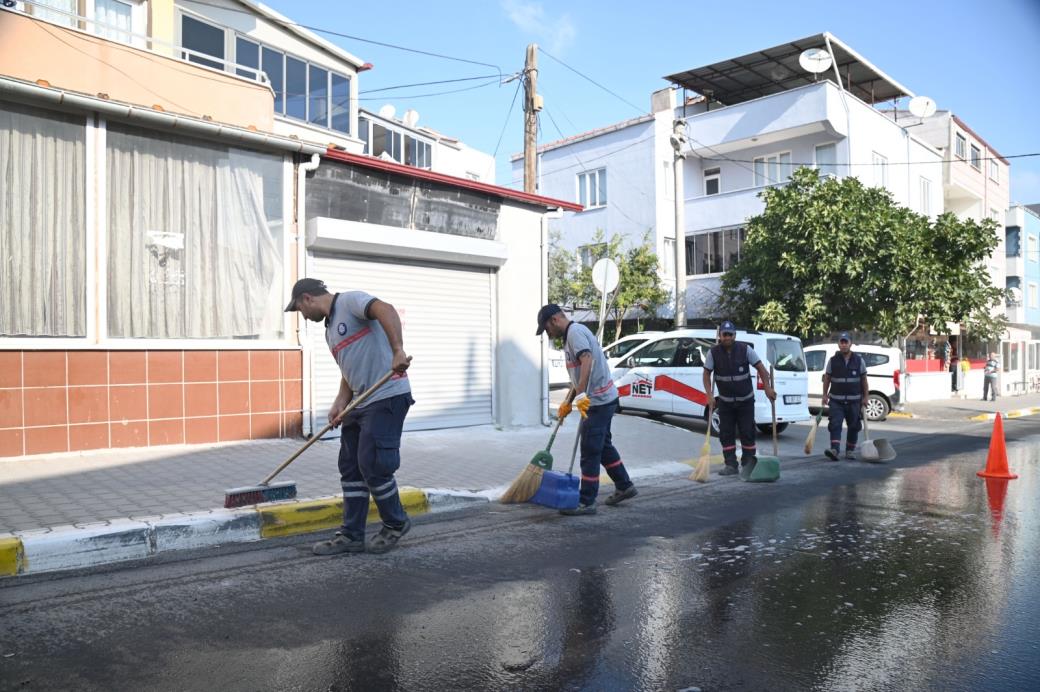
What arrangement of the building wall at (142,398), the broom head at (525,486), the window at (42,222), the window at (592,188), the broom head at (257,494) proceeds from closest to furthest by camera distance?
the broom head at (257,494), the broom head at (525,486), the building wall at (142,398), the window at (42,222), the window at (592,188)

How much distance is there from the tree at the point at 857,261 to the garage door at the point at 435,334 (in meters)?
11.3

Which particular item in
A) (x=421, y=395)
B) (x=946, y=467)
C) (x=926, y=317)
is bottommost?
(x=946, y=467)

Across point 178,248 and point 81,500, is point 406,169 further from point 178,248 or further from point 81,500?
point 81,500

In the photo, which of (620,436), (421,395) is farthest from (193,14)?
(620,436)

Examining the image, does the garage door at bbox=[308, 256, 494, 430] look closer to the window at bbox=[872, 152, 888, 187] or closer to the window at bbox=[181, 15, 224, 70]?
the window at bbox=[181, 15, 224, 70]

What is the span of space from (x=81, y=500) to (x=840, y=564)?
5519 millimetres

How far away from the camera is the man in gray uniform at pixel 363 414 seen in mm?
5234

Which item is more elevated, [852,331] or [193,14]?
[193,14]

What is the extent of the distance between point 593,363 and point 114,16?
1115 centimetres

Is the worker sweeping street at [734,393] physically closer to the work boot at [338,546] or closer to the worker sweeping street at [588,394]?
the worker sweeping street at [588,394]

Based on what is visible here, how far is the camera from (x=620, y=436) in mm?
11906

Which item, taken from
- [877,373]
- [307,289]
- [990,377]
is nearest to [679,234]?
[877,373]

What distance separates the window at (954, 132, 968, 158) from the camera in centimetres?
3355

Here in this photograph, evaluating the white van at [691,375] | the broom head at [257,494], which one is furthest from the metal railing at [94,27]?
the white van at [691,375]
